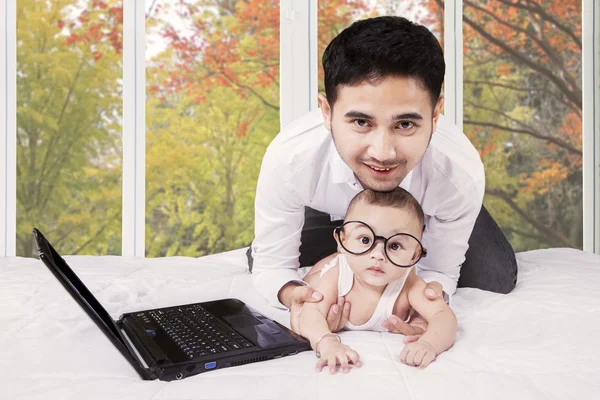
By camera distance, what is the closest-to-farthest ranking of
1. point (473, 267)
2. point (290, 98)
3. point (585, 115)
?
point (473, 267) → point (290, 98) → point (585, 115)

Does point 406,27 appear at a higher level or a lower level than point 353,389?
higher

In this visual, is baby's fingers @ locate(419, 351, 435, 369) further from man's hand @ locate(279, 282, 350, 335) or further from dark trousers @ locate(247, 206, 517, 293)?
dark trousers @ locate(247, 206, 517, 293)

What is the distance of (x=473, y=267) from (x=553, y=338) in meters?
0.45

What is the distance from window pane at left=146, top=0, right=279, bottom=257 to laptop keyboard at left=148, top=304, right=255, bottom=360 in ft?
8.39

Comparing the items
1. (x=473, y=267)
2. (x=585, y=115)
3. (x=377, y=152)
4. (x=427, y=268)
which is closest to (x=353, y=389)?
(x=377, y=152)

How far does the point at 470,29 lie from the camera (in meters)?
3.49

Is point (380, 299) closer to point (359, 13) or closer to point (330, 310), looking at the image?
point (330, 310)

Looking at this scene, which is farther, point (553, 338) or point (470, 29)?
point (470, 29)

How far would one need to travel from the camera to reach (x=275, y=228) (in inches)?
55.3

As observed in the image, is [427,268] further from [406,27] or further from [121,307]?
[121,307]

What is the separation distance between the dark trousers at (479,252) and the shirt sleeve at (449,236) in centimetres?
12

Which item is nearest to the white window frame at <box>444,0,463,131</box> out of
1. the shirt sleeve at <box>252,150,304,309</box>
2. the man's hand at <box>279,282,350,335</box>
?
the shirt sleeve at <box>252,150,304,309</box>

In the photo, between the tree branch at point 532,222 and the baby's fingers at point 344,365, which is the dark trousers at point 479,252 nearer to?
the baby's fingers at point 344,365

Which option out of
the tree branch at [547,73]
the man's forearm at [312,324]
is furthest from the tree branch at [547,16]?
the man's forearm at [312,324]
